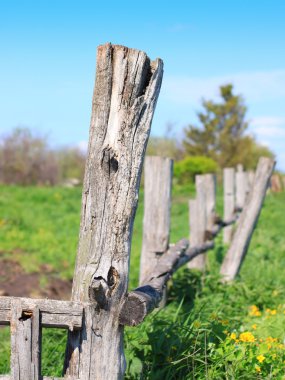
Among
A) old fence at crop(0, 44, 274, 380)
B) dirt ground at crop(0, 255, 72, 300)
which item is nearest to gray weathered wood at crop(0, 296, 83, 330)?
old fence at crop(0, 44, 274, 380)

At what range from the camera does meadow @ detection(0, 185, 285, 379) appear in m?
3.64

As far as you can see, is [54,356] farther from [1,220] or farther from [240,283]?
[1,220]

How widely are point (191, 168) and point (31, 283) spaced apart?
19824 millimetres

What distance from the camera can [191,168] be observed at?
1114 inches

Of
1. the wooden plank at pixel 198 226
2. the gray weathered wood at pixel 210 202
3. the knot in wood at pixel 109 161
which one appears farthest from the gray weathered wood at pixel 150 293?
the gray weathered wood at pixel 210 202

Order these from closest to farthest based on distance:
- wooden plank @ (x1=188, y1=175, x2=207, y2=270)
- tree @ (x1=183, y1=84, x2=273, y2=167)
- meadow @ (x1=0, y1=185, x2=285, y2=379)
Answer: meadow @ (x1=0, y1=185, x2=285, y2=379)
wooden plank @ (x1=188, y1=175, x2=207, y2=270)
tree @ (x1=183, y1=84, x2=273, y2=167)

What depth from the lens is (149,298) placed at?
3283mm

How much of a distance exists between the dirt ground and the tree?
27.6m

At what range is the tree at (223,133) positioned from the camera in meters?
36.7

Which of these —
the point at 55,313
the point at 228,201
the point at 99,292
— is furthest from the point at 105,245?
the point at 228,201

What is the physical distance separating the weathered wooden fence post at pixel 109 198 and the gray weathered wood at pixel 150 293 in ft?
0.17

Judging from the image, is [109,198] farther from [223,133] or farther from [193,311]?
[223,133]

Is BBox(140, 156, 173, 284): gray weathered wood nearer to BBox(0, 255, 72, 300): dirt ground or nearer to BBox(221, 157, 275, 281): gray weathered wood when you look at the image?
BBox(221, 157, 275, 281): gray weathered wood

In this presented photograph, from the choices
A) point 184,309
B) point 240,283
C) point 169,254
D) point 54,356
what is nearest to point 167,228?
point 169,254
